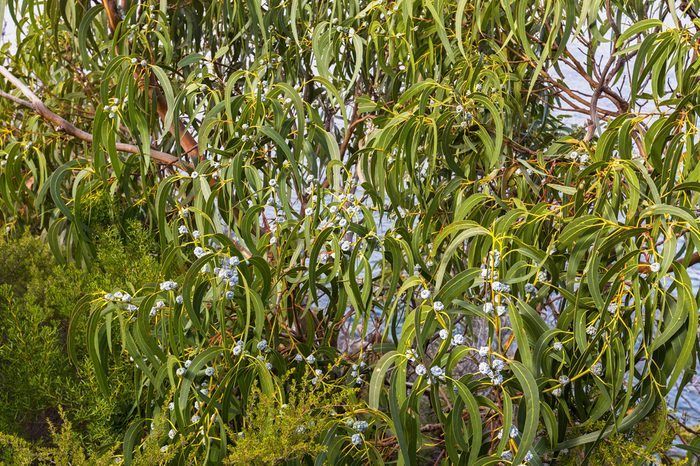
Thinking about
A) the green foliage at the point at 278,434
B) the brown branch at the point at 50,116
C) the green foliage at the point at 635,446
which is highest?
the brown branch at the point at 50,116

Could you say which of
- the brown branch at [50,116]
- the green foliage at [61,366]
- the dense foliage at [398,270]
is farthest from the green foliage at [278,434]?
the brown branch at [50,116]

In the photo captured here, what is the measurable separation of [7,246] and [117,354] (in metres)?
0.51

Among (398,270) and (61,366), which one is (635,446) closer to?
(398,270)

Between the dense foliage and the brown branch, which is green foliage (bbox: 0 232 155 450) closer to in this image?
the dense foliage

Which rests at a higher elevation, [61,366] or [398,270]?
[398,270]

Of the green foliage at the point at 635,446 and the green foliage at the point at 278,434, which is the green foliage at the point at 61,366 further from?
the green foliage at the point at 635,446

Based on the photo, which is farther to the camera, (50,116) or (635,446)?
(50,116)

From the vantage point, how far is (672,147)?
1083 millimetres

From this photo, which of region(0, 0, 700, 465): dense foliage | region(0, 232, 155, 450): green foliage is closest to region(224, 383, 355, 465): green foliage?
region(0, 0, 700, 465): dense foliage

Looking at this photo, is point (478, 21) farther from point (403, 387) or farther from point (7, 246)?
point (7, 246)

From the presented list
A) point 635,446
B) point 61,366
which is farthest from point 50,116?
point 635,446

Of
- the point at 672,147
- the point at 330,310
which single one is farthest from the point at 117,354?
the point at 672,147

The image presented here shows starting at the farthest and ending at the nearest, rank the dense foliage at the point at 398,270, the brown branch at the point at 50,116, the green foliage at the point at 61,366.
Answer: the brown branch at the point at 50,116 < the green foliage at the point at 61,366 < the dense foliage at the point at 398,270

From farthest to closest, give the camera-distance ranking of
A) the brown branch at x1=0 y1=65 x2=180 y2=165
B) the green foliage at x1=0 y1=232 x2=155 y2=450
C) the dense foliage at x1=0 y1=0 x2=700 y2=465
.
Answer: the brown branch at x1=0 y1=65 x2=180 y2=165, the green foliage at x1=0 y1=232 x2=155 y2=450, the dense foliage at x1=0 y1=0 x2=700 y2=465
